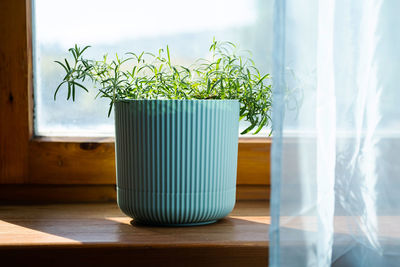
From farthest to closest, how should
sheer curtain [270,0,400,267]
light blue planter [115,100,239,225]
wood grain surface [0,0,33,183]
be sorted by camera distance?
wood grain surface [0,0,33,183]
light blue planter [115,100,239,225]
sheer curtain [270,0,400,267]

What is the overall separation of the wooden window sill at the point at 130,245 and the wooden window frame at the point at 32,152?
18cm

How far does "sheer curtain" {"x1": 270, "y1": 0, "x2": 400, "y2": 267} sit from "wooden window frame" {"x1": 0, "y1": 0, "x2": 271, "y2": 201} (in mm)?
342

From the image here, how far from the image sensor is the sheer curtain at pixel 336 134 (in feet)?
2.29

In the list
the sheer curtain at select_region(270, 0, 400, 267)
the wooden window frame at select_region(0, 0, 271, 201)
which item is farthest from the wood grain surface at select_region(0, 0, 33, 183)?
the sheer curtain at select_region(270, 0, 400, 267)

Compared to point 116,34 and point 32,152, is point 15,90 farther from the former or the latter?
point 116,34

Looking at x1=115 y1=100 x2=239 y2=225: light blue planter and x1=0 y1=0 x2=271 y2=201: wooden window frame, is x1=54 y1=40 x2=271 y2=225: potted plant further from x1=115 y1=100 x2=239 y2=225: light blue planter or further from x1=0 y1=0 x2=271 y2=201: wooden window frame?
x1=0 y1=0 x2=271 y2=201: wooden window frame

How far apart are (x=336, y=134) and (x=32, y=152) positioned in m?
0.63

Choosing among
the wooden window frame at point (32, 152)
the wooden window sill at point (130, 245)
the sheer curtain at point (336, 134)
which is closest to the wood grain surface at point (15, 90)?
the wooden window frame at point (32, 152)

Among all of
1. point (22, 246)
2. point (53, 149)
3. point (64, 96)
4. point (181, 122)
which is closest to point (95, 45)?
point (64, 96)

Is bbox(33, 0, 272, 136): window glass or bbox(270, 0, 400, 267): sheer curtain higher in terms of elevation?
bbox(33, 0, 272, 136): window glass

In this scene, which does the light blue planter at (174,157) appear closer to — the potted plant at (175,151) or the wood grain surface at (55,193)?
the potted plant at (175,151)

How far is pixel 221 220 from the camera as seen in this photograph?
940mm

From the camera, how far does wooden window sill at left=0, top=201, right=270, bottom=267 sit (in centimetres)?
78

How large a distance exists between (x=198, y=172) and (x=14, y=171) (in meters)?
0.43
